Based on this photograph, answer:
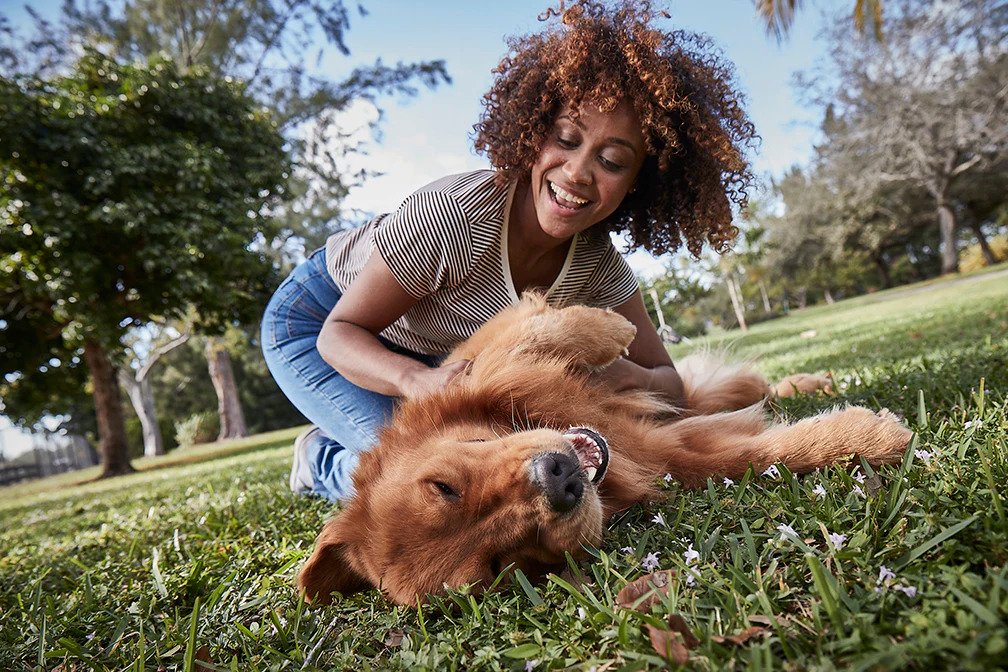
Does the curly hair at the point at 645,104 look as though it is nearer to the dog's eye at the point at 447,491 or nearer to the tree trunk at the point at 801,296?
the dog's eye at the point at 447,491

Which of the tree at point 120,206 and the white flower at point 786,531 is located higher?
the tree at point 120,206

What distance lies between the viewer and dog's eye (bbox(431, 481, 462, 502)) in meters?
1.74

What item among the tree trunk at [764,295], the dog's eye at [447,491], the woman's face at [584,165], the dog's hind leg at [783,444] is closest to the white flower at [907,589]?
the dog's hind leg at [783,444]

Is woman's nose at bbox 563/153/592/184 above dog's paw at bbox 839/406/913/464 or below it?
above

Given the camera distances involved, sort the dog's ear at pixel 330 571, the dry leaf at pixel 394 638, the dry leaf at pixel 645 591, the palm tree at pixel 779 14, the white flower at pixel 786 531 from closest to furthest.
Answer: the dry leaf at pixel 645 591, the white flower at pixel 786 531, the dry leaf at pixel 394 638, the dog's ear at pixel 330 571, the palm tree at pixel 779 14

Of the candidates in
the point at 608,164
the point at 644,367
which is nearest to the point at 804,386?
the point at 644,367

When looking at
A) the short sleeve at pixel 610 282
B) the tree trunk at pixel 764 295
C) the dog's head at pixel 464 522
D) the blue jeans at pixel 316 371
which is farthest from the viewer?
the tree trunk at pixel 764 295

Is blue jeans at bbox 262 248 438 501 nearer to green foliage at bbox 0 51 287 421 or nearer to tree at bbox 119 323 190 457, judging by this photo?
green foliage at bbox 0 51 287 421

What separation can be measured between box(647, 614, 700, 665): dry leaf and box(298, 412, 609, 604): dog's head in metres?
0.48

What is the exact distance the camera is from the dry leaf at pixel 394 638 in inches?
62.0

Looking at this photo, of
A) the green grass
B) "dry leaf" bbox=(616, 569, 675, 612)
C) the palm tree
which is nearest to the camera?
the green grass

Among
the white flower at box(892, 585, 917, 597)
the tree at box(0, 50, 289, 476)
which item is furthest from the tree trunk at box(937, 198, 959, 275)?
the white flower at box(892, 585, 917, 597)

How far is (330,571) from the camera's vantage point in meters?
1.92

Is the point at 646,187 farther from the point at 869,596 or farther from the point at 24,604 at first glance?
the point at 24,604
